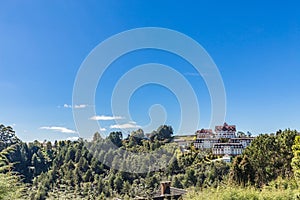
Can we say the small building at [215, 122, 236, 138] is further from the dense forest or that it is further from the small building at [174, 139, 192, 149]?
the dense forest

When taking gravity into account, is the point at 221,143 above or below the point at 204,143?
above

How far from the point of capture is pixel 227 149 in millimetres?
20406

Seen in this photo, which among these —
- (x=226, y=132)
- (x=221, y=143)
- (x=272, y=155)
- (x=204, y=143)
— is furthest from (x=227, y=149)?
(x=272, y=155)

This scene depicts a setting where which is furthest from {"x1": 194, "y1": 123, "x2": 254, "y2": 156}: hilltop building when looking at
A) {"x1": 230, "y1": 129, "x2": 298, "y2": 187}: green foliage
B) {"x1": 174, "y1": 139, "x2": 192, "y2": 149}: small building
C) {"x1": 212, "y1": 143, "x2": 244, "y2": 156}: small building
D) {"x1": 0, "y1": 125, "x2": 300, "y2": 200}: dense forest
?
{"x1": 230, "y1": 129, "x2": 298, "y2": 187}: green foliage

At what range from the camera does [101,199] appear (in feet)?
18.4

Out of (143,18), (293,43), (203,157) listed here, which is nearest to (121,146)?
(203,157)

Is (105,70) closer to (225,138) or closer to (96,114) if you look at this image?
(96,114)

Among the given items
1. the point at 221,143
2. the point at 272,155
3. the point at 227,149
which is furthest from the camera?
the point at 221,143

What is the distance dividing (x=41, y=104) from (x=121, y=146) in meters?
5.81

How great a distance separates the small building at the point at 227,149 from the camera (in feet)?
64.4

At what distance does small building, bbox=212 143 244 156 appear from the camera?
1963 cm

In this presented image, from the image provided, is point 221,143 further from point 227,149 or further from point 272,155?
point 272,155

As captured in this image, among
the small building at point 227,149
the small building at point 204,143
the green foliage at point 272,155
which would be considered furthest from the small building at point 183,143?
the green foliage at point 272,155

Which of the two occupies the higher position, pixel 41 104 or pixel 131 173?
pixel 41 104
